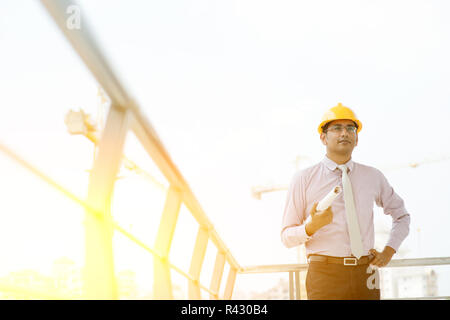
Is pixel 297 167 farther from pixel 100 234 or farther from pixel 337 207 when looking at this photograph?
pixel 100 234

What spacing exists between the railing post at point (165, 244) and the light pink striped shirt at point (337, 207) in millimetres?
709

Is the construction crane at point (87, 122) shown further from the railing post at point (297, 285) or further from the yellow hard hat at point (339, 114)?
the railing post at point (297, 285)

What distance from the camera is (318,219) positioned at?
1846mm

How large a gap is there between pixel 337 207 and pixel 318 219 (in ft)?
0.63

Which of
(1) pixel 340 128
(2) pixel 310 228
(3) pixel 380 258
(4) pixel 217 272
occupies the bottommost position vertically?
(3) pixel 380 258

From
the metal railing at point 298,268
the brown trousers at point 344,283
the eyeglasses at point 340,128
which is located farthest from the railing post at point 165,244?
the metal railing at point 298,268

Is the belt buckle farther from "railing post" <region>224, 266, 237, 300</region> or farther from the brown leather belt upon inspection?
"railing post" <region>224, 266, 237, 300</region>

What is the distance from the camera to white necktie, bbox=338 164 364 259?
74.3 inches

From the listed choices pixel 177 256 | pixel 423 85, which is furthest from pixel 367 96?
pixel 177 256

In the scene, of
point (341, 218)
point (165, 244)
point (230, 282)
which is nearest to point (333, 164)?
point (341, 218)

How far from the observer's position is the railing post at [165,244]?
7.80 feet

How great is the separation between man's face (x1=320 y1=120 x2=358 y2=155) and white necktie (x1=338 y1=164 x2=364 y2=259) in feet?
0.27
